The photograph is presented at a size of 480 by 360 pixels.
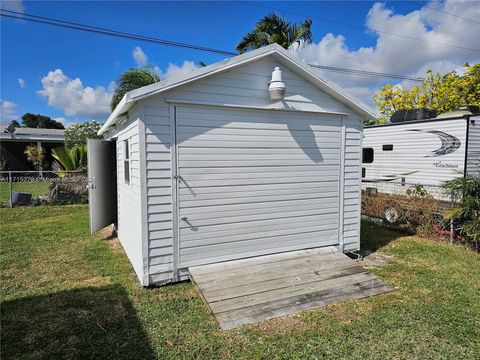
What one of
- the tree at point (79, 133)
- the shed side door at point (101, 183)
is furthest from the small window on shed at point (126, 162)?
the tree at point (79, 133)

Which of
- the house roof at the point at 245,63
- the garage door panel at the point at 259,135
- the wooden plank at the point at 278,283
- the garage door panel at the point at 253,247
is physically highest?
the house roof at the point at 245,63

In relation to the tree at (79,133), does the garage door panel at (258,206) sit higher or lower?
lower

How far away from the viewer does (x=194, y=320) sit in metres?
3.35

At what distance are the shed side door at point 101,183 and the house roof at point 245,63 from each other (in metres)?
1.17

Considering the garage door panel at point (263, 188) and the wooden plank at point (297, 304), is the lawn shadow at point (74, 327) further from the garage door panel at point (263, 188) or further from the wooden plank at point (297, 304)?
the garage door panel at point (263, 188)

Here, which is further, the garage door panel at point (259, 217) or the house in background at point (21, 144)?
the house in background at point (21, 144)

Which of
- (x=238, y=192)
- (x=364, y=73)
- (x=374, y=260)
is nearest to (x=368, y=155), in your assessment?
(x=374, y=260)

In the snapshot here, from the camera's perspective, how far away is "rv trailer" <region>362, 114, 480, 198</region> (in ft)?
24.7

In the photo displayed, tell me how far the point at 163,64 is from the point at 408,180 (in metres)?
11.1

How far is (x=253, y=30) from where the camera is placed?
36.8 ft

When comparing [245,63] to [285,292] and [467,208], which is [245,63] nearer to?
[285,292]

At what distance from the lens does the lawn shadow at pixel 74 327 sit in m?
2.75

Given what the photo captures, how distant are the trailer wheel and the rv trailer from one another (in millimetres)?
769

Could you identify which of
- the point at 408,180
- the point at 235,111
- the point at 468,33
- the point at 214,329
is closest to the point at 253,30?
the point at 408,180
